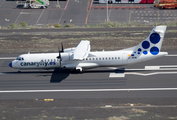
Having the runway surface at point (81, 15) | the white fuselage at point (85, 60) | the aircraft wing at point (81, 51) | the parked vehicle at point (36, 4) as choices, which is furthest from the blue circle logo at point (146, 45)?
the parked vehicle at point (36, 4)

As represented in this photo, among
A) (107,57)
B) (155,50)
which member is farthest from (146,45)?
(107,57)

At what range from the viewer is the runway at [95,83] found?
93.4 ft

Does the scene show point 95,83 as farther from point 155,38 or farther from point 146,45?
point 155,38

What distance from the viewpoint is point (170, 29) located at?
2603 inches

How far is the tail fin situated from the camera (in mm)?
34287

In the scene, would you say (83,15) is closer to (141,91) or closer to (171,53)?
(171,53)

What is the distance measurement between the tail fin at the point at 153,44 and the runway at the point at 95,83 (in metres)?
3.17

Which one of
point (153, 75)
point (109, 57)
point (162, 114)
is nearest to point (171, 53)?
point (153, 75)

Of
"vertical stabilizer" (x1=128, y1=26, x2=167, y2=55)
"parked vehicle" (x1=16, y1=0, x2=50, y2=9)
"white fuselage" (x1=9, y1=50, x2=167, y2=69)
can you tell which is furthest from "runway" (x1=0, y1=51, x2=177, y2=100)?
"parked vehicle" (x1=16, y1=0, x2=50, y2=9)

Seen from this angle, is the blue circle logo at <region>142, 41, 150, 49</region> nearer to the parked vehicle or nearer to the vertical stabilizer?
the vertical stabilizer

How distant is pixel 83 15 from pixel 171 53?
149 ft

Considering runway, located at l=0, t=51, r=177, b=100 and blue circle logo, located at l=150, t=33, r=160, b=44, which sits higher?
blue circle logo, located at l=150, t=33, r=160, b=44

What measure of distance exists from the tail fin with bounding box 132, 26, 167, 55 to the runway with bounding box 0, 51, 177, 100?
317 centimetres

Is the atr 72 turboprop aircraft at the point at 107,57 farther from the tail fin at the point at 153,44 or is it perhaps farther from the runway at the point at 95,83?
the runway at the point at 95,83
